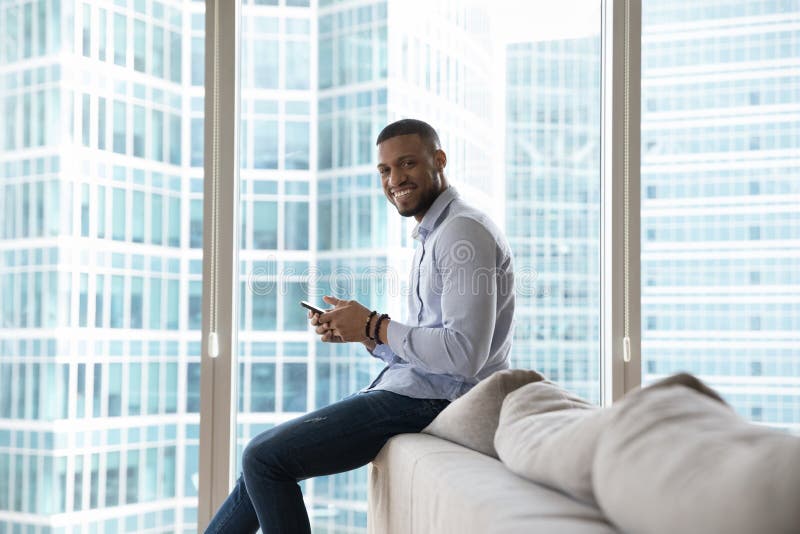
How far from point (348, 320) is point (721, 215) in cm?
177

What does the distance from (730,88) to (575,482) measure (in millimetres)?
2700

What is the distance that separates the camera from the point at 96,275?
9.92 ft

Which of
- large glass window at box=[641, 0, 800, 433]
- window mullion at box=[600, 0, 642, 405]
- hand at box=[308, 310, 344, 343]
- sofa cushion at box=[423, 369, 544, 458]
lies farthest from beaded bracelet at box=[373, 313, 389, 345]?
large glass window at box=[641, 0, 800, 433]

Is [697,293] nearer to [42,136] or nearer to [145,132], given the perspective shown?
[145,132]

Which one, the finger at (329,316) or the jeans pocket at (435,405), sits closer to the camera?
the jeans pocket at (435,405)

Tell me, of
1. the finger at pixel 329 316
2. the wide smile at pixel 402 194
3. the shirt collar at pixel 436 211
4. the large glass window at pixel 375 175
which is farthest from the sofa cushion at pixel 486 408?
the large glass window at pixel 375 175

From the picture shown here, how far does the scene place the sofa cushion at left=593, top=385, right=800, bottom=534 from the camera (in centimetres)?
57

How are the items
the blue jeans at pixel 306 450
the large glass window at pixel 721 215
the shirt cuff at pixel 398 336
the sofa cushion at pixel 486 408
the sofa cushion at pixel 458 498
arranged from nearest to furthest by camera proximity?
the sofa cushion at pixel 458 498 < the sofa cushion at pixel 486 408 < the blue jeans at pixel 306 450 < the shirt cuff at pixel 398 336 < the large glass window at pixel 721 215

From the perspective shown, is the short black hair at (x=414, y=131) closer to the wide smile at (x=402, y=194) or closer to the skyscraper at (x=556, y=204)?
the wide smile at (x=402, y=194)

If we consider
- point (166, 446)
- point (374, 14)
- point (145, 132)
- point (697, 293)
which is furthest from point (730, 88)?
point (166, 446)

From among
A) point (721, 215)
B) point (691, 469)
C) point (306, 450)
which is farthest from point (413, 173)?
point (691, 469)

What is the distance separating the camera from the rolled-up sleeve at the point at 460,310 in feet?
6.19

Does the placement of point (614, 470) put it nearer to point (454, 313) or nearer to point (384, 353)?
point (454, 313)

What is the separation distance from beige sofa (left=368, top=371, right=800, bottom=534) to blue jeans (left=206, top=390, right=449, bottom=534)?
494mm
